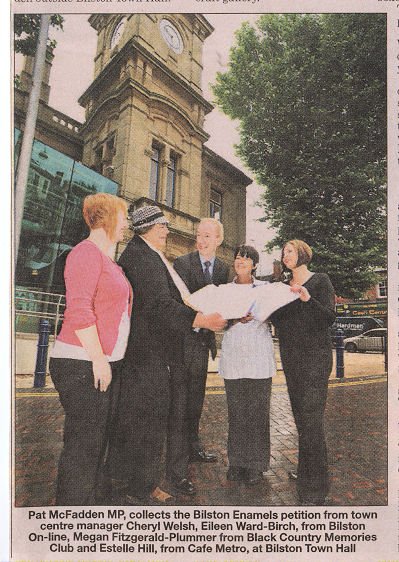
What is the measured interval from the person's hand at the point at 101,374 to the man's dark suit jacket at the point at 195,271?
0.76 meters

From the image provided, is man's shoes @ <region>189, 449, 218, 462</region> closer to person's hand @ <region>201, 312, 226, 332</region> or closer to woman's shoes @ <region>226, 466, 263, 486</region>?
woman's shoes @ <region>226, 466, 263, 486</region>

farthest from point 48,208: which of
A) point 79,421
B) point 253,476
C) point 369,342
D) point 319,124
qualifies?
point 369,342

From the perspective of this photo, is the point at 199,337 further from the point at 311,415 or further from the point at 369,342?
the point at 369,342

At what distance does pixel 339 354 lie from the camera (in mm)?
2422

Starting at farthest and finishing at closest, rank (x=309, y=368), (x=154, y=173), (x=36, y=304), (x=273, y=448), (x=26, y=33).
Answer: (x=154, y=173) → (x=26, y=33) → (x=36, y=304) → (x=273, y=448) → (x=309, y=368)

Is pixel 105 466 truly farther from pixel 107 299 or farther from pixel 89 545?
pixel 107 299

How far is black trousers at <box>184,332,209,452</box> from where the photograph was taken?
2033 millimetres

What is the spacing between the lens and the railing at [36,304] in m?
2.04

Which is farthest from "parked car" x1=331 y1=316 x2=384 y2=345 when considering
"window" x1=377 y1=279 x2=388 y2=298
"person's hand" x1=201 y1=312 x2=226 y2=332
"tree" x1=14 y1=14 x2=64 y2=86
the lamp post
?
"tree" x1=14 y1=14 x2=64 y2=86

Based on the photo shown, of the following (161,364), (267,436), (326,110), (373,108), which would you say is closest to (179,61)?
(326,110)

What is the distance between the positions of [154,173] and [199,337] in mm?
1335

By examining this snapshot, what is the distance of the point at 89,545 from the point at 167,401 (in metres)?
1.26

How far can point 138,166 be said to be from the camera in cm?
246

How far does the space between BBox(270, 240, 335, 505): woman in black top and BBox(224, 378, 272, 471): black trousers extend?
0.19 metres
